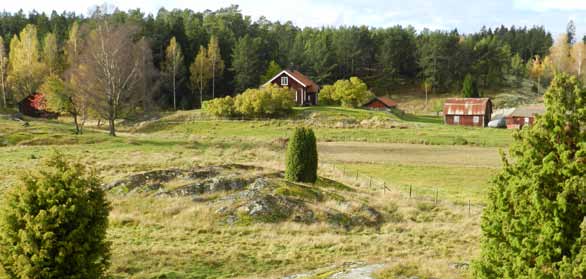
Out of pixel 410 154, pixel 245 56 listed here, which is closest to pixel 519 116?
pixel 410 154

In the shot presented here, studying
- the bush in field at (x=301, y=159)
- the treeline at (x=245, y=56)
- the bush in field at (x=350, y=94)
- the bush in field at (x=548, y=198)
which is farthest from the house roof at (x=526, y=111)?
the bush in field at (x=548, y=198)

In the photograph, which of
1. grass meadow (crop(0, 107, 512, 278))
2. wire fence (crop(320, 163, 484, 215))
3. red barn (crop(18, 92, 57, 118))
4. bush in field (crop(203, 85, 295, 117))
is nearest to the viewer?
grass meadow (crop(0, 107, 512, 278))

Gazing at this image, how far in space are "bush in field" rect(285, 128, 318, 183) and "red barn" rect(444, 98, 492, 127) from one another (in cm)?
4870

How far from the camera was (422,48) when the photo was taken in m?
104

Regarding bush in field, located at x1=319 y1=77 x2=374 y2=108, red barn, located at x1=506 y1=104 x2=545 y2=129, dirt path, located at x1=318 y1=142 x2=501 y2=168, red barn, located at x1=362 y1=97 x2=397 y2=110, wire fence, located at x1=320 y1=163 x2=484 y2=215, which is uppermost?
bush in field, located at x1=319 y1=77 x2=374 y2=108

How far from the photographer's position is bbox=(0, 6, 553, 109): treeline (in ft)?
273

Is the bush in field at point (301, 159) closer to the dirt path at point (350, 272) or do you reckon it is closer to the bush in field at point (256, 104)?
the dirt path at point (350, 272)

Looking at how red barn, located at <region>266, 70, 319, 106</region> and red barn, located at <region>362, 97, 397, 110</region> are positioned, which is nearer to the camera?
red barn, located at <region>266, 70, 319, 106</region>

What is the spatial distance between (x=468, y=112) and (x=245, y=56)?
37.4 m

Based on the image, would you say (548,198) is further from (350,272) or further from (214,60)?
(214,60)

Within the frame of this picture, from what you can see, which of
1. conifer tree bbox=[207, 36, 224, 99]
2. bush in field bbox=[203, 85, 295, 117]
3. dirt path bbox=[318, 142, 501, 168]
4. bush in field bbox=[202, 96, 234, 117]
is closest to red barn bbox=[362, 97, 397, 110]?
bush in field bbox=[203, 85, 295, 117]

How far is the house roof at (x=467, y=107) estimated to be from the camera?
71.0 m

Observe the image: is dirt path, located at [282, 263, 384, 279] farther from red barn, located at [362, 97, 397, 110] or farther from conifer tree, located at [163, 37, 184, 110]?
conifer tree, located at [163, 37, 184, 110]

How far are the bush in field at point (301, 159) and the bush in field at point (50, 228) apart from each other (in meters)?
16.4
